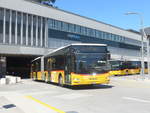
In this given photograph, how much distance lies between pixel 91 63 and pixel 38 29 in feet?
88.3

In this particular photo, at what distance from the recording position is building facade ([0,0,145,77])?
127 ft

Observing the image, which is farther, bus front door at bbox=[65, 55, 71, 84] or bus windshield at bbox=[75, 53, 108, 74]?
bus front door at bbox=[65, 55, 71, 84]

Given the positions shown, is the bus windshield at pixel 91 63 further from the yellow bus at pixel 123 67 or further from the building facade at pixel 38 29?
the yellow bus at pixel 123 67

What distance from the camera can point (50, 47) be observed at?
45.1m

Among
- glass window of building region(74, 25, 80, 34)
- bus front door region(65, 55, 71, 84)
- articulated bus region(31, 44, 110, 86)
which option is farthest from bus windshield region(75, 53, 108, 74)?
glass window of building region(74, 25, 80, 34)

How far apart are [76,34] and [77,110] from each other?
43.1m

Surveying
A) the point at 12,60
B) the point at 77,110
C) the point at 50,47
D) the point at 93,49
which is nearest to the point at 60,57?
the point at 93,49

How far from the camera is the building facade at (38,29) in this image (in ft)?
127

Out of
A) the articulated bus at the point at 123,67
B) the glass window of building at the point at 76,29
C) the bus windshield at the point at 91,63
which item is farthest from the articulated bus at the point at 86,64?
the glass window of building at the point at 76,29

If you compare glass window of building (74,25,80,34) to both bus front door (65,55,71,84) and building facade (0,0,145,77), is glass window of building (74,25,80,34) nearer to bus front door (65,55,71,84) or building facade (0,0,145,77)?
building facade (0,0,145,77)

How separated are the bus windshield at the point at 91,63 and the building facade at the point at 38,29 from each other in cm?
2144

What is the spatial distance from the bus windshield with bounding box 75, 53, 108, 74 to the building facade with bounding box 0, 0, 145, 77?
70.3 feet

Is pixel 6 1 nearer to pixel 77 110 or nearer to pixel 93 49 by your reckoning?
pixel 93 49

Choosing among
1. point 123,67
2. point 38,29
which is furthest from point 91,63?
point 123,67
